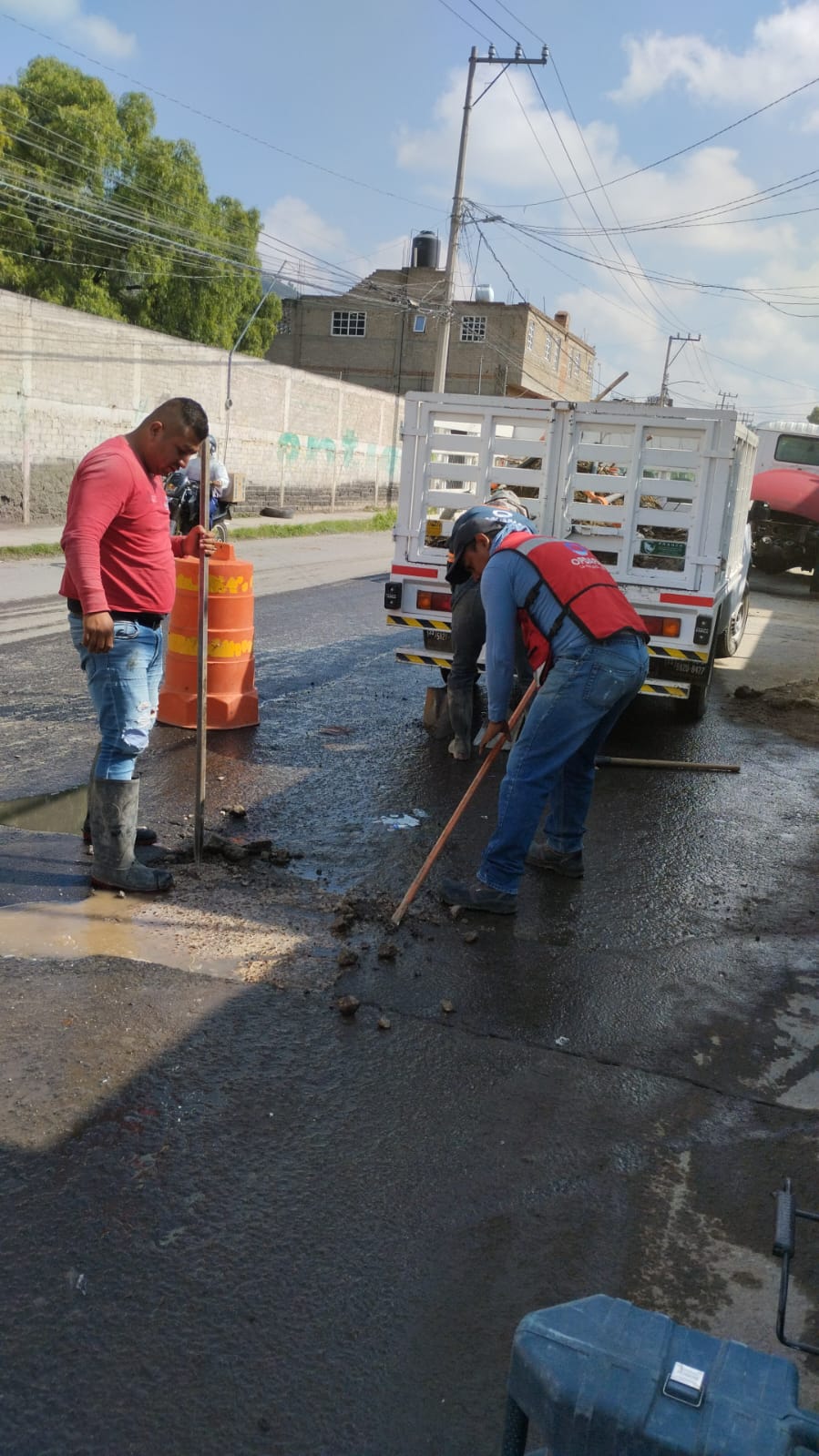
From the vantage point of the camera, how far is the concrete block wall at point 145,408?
19.9m

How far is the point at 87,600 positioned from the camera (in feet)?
14.3

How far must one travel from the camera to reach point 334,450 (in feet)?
111

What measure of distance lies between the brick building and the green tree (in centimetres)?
933

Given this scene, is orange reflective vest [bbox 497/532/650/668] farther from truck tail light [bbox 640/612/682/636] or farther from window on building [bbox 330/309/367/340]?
window on building [bbox 330/309/367/340]

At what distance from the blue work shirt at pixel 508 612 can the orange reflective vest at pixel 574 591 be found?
0.08ft

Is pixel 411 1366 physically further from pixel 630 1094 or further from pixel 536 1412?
pixel 630 1094

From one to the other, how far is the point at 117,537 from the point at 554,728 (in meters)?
1.97

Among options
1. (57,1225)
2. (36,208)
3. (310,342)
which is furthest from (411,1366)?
(310,342)

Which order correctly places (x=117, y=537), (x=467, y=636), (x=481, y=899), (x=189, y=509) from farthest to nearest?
(x=189, y=509), (x=467, y=636), (x=481, y=899), (x=117, y=537)

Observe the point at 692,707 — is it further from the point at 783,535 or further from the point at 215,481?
Answer: the point at 783,535

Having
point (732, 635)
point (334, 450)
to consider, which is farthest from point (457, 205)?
point (732, 635)

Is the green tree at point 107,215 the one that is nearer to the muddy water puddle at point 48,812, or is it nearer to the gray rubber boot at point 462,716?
the gray rubber boot at point 462,716

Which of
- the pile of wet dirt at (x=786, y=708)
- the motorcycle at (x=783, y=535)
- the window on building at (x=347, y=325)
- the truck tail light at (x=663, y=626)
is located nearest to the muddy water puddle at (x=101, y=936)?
the truck tail light at (x=663, y=626)

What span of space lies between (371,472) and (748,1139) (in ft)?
115
